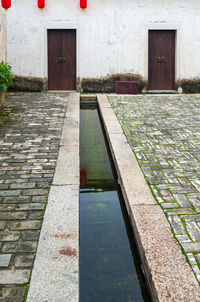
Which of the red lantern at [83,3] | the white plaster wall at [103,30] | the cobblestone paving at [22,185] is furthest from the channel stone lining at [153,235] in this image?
the red lantern at [83,3]

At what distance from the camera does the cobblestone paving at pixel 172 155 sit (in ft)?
10.0

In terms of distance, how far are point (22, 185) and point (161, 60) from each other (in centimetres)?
990

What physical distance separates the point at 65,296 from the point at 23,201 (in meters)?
1.51

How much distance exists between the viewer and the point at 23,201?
3588mm

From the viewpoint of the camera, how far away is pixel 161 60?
41.5ft

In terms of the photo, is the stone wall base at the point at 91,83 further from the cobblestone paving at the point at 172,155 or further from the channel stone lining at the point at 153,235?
the channel stone lining at the point at 153,235

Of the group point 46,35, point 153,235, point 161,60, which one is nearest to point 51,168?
point 153,235

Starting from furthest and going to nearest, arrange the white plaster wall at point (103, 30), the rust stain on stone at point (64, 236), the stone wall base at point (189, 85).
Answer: the stone wall base at point (189, 85) → the white plaster wall at point (103, 30) → the rust stain on stone at point (64, 236)

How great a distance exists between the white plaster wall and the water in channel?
7.81 metres

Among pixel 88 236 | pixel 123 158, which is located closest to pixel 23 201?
pixel 88 236

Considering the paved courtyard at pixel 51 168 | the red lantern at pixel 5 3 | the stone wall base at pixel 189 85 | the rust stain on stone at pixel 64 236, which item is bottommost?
the rust stain on stone at pixel 64 236

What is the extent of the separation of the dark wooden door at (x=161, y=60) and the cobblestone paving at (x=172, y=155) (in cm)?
298

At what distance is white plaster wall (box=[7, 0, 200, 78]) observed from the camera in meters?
12.0

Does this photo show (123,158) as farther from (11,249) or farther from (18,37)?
(18,37)
